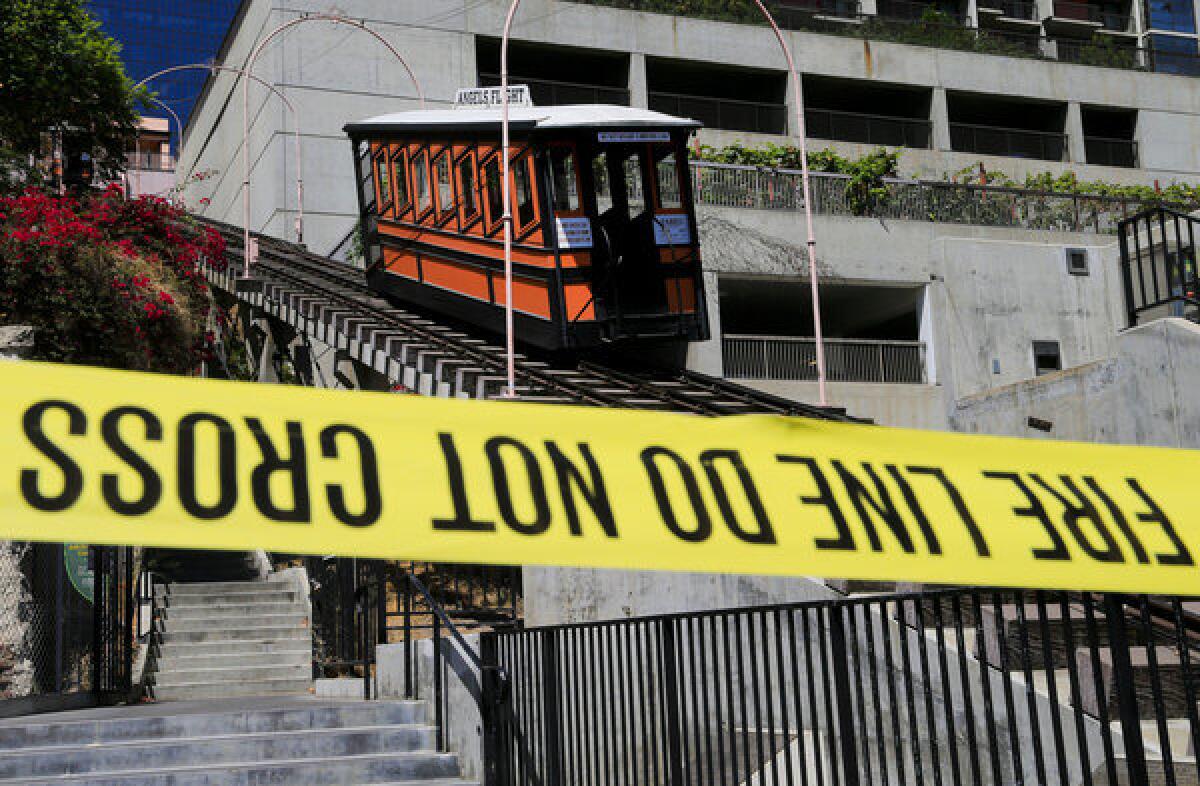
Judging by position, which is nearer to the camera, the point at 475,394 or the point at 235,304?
the point at 475,394

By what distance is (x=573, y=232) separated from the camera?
59.2 feet

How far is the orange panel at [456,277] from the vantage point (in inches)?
760

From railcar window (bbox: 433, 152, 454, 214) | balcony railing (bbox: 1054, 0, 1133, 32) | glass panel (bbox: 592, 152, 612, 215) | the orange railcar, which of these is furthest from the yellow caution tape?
balcony railing (bbox: 1054, 0, 1133, 32)

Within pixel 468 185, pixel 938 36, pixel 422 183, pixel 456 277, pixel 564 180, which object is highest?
pixel 938 36

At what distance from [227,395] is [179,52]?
133685mm

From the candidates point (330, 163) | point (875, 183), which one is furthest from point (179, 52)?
point (875, 183)

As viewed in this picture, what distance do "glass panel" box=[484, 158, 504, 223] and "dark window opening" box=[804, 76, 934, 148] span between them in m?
21.0

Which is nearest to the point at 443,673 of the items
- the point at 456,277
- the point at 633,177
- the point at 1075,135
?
the point at 633,177

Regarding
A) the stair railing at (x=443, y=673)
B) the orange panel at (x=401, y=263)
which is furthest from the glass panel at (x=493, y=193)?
the stair railing at (x=443, y=673)

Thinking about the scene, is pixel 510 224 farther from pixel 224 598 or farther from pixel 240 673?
pixel 240 673

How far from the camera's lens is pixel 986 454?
369cm

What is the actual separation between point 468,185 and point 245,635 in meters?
7.71

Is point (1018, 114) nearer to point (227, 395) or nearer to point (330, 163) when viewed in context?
point (330, 163)

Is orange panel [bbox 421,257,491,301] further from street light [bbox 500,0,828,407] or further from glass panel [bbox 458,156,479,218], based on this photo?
glass panel [bbox 458,156,479,218]
